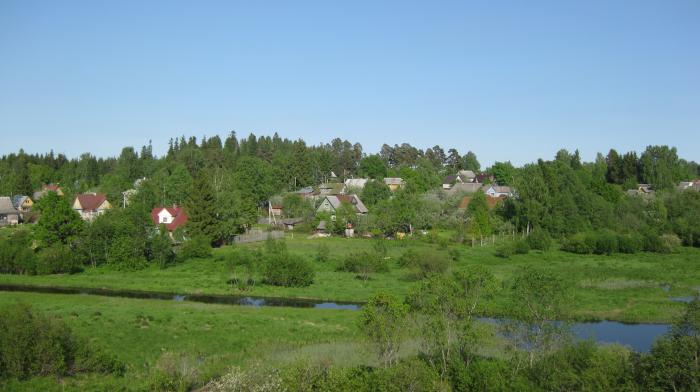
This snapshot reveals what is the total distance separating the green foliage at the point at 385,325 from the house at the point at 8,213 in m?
78.9

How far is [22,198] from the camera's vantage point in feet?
329

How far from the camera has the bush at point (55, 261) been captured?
159 ft

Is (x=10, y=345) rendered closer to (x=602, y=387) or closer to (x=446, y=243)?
(x=602, y=387)

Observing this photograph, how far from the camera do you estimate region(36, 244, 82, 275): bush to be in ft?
159

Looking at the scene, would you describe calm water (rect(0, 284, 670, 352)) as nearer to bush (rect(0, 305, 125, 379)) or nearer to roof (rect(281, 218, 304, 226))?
bush (rect(0, 305, 125, 379))

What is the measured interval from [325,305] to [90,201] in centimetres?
5954

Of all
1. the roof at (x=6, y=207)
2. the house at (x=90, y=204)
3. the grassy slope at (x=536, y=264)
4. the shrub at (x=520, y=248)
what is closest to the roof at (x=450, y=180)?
the shrub at (x=520, y=248)

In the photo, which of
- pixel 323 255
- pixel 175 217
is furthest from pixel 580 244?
pixel 175 217

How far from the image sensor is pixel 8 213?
86.4 metres

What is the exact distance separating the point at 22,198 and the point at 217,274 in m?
68.7

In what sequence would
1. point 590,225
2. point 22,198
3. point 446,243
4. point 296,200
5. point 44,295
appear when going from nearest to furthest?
1. point 44,295
2. point 446,243
3. point 590,225
4. point 296,200
5. point 22,198

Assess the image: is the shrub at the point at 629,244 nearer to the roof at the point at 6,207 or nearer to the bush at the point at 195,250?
the bush at the point at 195,250

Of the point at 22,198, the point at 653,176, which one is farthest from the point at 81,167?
the point at 653,176

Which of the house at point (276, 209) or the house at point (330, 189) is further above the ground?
the house at point (330, 189)
